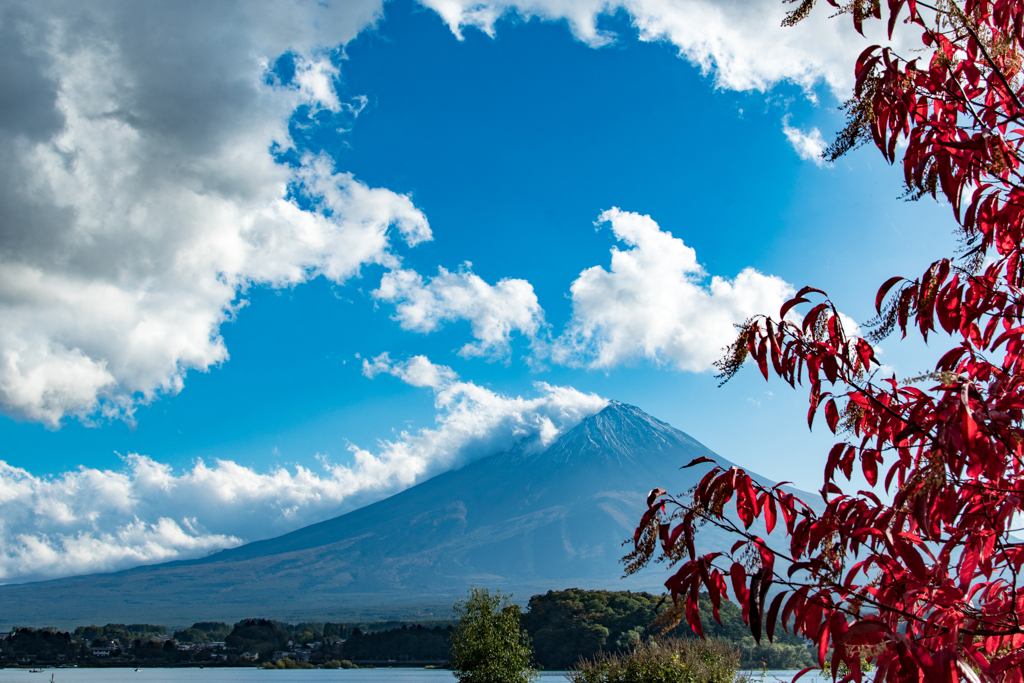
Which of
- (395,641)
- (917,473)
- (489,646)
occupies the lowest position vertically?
(395,641)

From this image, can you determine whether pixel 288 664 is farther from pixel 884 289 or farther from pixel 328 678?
pixel 884 289

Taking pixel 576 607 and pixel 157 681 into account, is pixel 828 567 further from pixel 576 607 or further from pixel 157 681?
pixel 157 681

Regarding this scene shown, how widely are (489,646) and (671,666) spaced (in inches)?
516

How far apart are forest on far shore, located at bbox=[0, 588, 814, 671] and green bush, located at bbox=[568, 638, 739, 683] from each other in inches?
167

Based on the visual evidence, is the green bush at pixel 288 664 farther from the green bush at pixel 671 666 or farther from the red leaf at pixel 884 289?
the red leaf at pixel 884 289

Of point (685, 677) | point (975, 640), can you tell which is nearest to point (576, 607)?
point (685, 677)

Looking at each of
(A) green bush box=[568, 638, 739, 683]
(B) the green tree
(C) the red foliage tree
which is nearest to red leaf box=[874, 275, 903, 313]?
(C) the red foliage tree

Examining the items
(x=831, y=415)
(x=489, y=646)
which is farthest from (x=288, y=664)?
(x=831, y=415)

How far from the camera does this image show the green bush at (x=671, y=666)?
13.3 metres

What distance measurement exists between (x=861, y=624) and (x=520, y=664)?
85.3 feet

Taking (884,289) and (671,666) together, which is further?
(671,666)

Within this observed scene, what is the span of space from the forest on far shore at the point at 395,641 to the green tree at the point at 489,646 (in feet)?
17.2

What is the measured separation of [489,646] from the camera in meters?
Answer: 25.2

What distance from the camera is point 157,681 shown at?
8356 centimetres
